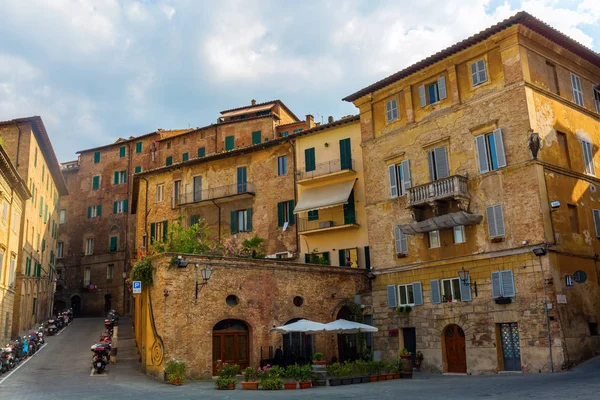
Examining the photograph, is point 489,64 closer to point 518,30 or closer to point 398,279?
point 518,30

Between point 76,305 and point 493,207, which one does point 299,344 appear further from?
→ point 76,305

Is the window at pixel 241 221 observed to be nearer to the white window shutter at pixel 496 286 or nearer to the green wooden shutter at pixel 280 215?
the green wooden shutter at pixel 280 215

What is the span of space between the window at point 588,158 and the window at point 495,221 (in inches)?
209

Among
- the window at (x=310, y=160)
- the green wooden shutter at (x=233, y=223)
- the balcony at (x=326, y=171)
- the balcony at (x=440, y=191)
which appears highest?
the window at (x=310, y=160)

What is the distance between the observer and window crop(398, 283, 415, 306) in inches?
1108

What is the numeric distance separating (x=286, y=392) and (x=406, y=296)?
11.2 metres

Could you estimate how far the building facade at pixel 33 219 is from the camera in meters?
37.9

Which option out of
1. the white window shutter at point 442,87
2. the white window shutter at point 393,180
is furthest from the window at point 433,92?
the white window shutter at point 393,180

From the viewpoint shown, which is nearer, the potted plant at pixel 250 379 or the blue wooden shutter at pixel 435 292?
the potted plant at pixel 250 379

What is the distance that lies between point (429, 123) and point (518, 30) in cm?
585

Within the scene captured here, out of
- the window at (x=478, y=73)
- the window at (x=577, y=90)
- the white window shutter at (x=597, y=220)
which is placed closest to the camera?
the white window shutter at (x=597, y=220)

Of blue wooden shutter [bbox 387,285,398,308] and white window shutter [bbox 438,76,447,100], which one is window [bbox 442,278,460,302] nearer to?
blue wooden shutter [bbox 387,285,398,308]

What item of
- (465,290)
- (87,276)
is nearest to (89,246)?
(87,276)

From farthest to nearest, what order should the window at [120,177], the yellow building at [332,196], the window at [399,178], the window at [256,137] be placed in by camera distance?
1. the window at [120,177]
2. the window at [256,137]
3. the yellow building at [332,196]
4. the window at [399,178]
